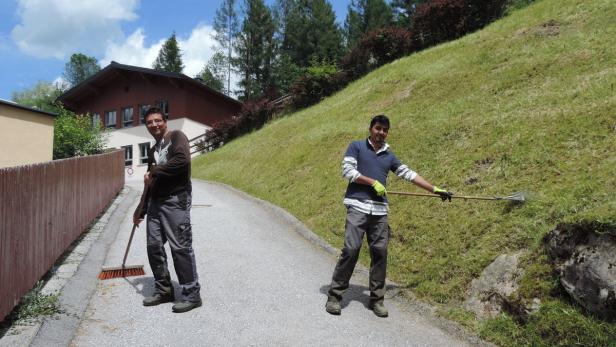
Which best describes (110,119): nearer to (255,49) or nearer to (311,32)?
(255,49)

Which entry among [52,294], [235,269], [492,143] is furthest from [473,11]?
[52,294]

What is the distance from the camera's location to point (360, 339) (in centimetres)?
447

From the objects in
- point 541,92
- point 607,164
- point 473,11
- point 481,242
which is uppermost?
point 473,11

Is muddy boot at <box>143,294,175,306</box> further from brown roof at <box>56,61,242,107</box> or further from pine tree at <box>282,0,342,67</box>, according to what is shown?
pine tree at <box>282,0,342,67</box>

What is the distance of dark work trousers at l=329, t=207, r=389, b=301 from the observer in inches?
201

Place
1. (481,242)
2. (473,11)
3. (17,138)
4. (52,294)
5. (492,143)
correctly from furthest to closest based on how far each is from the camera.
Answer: (473,11), (17,138), (492,143), (481,242), (52,294)

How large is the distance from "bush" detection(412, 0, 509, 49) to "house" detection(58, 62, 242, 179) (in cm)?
1630

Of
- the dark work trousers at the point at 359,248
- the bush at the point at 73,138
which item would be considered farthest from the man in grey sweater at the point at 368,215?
the bush at the point at 73,138

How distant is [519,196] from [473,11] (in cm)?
1796

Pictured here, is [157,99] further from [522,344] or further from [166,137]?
[522,344]

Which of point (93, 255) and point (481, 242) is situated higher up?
point (481, 242)

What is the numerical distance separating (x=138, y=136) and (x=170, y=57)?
111 feet

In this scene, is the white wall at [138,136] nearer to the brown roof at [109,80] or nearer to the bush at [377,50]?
the brown roof at [109,80]

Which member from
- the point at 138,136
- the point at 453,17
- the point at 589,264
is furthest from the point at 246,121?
the point at 589,264
